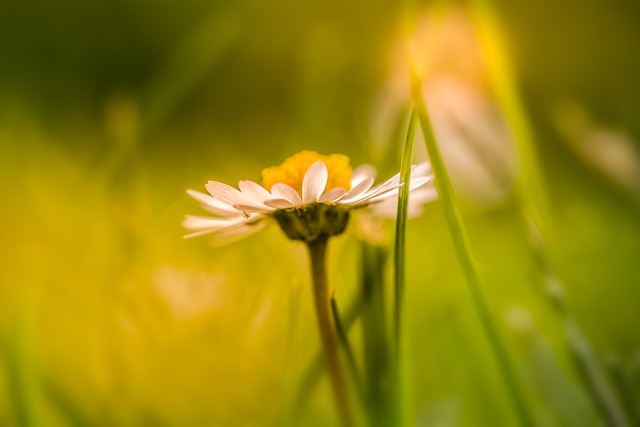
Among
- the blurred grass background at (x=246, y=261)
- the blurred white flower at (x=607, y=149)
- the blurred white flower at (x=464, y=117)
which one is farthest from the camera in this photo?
the blurred white flower at (x=464, y=117)

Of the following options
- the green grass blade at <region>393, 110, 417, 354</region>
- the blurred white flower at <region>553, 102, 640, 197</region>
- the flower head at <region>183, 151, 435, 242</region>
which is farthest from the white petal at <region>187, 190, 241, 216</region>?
the blurred white flower at <region>553, 102, 640, 197</region>

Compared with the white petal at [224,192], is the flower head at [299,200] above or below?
below

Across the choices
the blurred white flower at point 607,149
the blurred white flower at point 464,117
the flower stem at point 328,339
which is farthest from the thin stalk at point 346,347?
the blurred white flower at point 464,117

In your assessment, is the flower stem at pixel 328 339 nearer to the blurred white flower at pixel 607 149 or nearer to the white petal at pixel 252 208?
the white petal at pixel 252 208

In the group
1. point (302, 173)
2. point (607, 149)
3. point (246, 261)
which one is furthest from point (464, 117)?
point (302, 173)

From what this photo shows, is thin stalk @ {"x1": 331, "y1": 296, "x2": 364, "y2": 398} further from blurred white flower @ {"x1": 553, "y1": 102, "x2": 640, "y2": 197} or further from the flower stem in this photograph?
blurred white flower @ {"x1": 553, "y1": 102, "x2": 640, "y2": 197}

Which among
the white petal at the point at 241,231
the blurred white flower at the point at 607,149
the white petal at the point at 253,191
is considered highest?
the white petal at the point at 253,191

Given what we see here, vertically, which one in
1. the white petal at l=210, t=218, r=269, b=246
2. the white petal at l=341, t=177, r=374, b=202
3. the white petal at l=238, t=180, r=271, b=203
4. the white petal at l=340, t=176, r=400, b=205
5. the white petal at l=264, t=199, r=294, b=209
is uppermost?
the white petal at l=238, t=180, r=271, b=203
